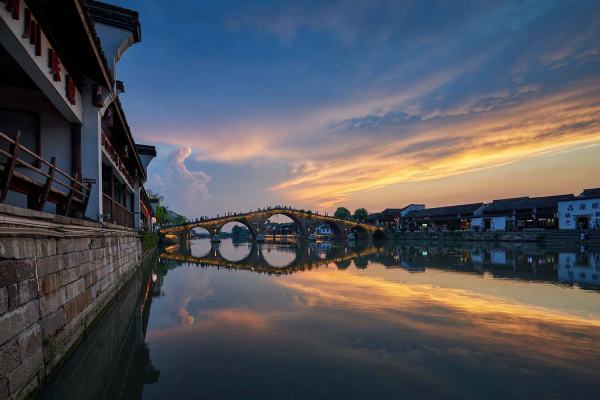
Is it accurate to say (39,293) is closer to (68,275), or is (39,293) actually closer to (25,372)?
(25,372)

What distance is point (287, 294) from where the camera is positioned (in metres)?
15.1

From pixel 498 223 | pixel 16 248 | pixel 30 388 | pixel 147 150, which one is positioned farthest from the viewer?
pixel 498 223

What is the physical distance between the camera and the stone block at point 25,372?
14.3ft

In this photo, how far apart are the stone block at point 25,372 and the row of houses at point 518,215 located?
6284 centimetres

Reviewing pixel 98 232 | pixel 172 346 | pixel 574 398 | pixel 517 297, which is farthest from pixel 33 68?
pixel 517 297

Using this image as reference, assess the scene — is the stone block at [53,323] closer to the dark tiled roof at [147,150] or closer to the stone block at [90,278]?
the stone block at [90,278]

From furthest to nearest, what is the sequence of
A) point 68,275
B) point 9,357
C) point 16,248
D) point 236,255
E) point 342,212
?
point 342,212, point 236,255, point 68,275, point 16,248, point 9,357

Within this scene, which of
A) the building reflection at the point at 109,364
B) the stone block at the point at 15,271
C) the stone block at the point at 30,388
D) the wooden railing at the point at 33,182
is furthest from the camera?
the building reflection at the point at 109,364

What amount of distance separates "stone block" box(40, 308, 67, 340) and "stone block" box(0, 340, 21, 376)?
3.34 feet

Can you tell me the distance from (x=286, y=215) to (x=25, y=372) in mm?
77587

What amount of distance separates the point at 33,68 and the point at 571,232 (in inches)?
2335

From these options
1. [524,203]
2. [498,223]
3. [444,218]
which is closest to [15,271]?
[524,203]

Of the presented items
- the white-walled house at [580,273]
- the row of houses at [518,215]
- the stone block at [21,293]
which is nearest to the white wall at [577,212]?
the row of houses at [518,215]

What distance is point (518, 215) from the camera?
61.6 meters
